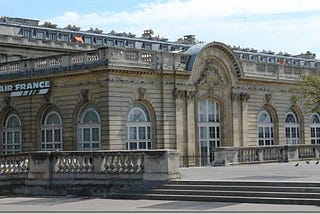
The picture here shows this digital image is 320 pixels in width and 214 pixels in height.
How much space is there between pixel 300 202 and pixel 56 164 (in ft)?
33.4

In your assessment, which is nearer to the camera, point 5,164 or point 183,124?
point 5,164

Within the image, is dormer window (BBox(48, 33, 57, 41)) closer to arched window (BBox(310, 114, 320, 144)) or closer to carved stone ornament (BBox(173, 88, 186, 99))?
arched window (BBox(310, 114, 320, 144))

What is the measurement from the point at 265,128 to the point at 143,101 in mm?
11804

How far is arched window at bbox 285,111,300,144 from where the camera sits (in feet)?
167

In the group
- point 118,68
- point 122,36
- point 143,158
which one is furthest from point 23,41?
point 143,158

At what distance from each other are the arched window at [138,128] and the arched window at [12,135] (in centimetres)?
812

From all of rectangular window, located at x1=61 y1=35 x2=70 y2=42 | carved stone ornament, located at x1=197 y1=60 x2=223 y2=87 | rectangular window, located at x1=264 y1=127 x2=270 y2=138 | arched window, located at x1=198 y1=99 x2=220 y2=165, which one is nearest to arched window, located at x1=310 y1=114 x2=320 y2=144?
rectangular window, located at x1=264 y1=127 x2=270 y2=138

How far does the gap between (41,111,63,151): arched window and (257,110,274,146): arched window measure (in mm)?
14372

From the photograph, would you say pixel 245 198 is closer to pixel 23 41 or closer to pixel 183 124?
pixel 183 124

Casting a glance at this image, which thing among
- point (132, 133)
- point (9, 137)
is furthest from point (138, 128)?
point (9, 137)

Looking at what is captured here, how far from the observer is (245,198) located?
20.4 m

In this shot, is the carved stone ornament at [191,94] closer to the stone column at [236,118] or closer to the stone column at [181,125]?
the stone column at [181,125]

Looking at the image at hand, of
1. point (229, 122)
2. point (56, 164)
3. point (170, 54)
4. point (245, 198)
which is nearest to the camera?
point (245, 198)

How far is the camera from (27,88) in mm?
Result: 42656
